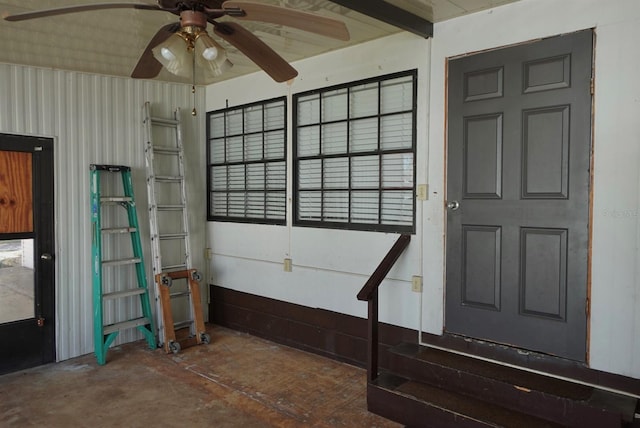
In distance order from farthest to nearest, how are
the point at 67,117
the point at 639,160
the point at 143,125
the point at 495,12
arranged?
1. the point at 143,125
2. the point at 67,117
3. the point at 495,12
4. the point at 639,160

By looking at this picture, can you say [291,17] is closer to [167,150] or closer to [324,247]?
[324,247]

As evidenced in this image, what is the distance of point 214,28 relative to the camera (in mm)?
2043

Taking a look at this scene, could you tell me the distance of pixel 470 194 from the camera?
10.2 feet

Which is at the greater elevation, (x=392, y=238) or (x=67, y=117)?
(x=67, y=117)

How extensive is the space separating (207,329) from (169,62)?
3.44 metres

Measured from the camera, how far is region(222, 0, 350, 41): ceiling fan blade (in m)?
1.76

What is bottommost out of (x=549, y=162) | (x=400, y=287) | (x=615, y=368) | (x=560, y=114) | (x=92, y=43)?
(x=615, y=368)

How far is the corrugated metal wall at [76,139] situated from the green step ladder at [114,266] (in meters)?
0.12

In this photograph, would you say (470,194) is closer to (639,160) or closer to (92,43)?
(639,160)

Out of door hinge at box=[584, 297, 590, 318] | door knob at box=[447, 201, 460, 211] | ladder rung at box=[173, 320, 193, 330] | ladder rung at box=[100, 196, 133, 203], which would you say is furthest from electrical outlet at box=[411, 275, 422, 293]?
ladder rung at box=[100, 196, 133, 203]

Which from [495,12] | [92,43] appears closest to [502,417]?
[495,12]

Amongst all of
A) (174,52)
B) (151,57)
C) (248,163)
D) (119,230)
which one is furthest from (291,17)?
(119,230)

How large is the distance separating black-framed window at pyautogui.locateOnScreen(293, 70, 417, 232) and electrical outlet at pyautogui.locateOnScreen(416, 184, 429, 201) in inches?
3.1

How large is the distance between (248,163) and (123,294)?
169 centimetres
